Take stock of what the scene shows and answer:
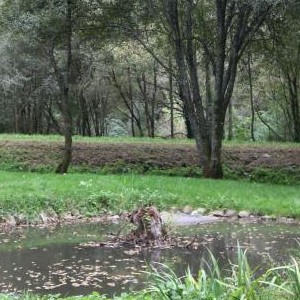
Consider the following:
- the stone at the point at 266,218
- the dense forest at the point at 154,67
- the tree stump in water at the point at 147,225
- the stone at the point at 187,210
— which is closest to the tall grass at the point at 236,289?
the tree stump in water at the point at 147,225

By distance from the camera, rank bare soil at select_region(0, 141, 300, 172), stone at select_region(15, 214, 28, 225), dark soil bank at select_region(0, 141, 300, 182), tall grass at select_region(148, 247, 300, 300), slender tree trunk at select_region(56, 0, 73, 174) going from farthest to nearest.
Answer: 1. bare soil at select_region(0, 141, 300, 172)
2. dark soil bank at select_region(0, 141, 300, 182)
3. slender tree trunk at select_region(56, 0, 73, 174)
4. stone at select_region(15, 214, 28, 225)
5. tall grass at select_region(148, 247, 300, 300)

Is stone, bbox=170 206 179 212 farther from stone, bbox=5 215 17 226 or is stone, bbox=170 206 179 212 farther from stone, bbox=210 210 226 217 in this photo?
stone, bbox=5 215 17 226

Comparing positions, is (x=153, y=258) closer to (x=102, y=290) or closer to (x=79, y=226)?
(x=102, y=290)

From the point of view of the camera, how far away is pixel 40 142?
83.0ft

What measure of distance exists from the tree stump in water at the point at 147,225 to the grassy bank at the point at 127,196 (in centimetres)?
301

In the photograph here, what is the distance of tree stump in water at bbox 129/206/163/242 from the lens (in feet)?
35.2

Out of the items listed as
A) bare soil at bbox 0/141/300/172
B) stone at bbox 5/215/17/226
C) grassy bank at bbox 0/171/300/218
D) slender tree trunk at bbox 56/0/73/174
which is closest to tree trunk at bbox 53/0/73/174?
slender tree trunk at bbox 56/0/73/174

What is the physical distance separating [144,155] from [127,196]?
849cm

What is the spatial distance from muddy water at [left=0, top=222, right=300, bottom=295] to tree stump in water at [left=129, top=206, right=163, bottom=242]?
49 cm

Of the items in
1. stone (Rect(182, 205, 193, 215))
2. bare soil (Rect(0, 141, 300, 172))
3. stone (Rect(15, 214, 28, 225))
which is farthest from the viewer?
bare soil (Rect(0, 141, 300, 172))

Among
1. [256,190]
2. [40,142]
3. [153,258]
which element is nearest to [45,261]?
[153,258]

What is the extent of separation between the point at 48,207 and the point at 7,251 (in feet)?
10.9

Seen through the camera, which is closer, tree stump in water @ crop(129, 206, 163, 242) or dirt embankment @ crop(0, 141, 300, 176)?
tree stump in water @ crop(129, 206, 163, 242)

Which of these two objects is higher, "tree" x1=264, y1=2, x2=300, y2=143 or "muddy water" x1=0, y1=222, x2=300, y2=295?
"tree" x1=264, y1=2, x2=300, y2=143
